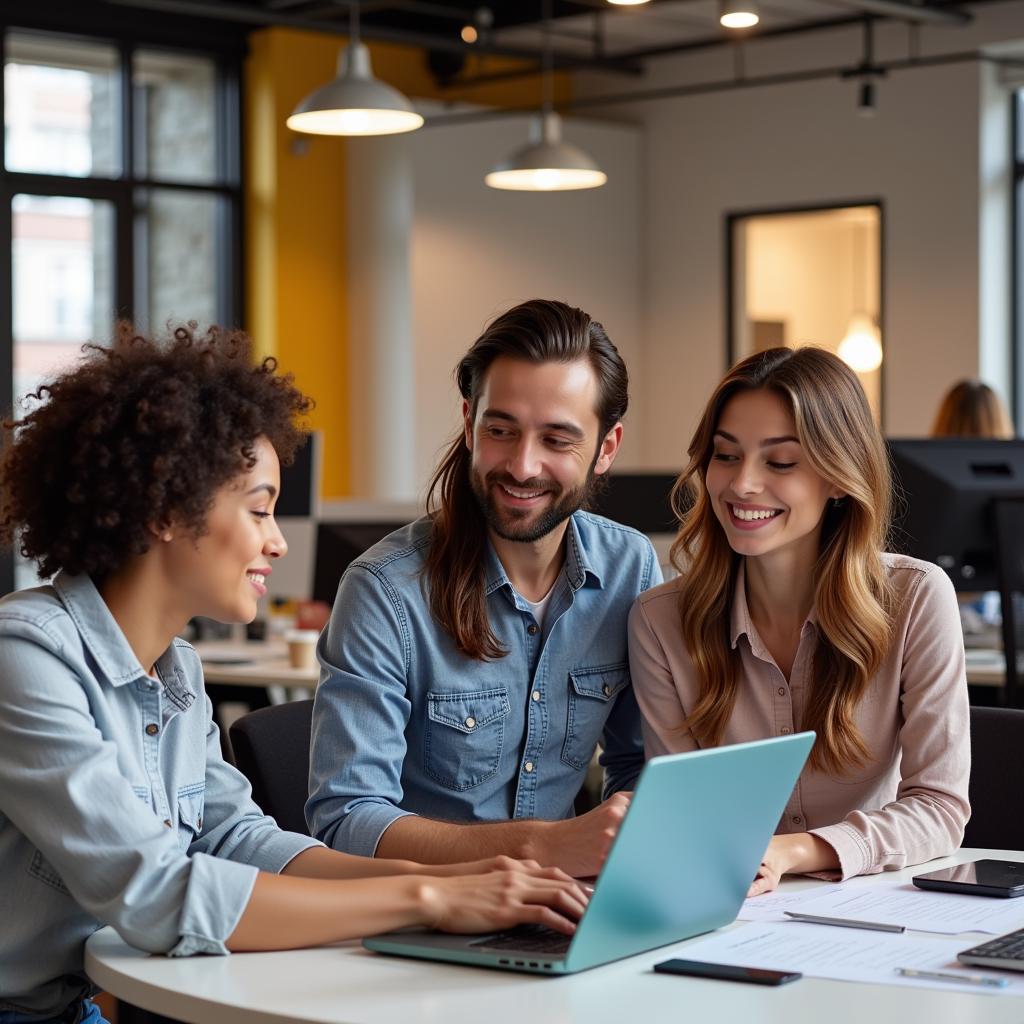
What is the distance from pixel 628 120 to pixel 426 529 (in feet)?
25.5

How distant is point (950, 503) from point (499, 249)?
5.55 m

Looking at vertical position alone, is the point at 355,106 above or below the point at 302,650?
above

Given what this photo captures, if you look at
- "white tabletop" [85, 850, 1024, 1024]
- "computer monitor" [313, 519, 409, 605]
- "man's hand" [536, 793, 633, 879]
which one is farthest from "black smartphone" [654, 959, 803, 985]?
"computer monitor" [313, 519, 409, 605]

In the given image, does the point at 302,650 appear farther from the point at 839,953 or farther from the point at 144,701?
the point at 839,953

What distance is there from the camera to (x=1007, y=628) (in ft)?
12.6

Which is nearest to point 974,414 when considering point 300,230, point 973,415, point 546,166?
point 973,415

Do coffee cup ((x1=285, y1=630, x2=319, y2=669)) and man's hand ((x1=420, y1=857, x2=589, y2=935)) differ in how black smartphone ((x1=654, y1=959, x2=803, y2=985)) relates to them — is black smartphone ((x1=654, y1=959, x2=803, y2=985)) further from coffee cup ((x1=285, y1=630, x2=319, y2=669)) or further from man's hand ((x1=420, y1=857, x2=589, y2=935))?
coffee cup ((x1=285, y1=630, x2=319, y2=669))

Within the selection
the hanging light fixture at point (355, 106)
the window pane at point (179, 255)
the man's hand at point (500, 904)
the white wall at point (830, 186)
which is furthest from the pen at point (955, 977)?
the window pane at point (179, 255)

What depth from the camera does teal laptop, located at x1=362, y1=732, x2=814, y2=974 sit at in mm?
1438

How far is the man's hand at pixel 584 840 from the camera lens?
1.79 m

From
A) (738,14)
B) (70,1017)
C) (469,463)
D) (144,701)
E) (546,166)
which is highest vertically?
(738,14)

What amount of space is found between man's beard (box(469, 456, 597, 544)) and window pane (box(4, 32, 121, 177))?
627 cm

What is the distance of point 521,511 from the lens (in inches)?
88.1

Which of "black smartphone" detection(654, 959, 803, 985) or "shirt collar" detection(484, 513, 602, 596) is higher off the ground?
"shirt collar" detection(484, 513, 602, 596)
